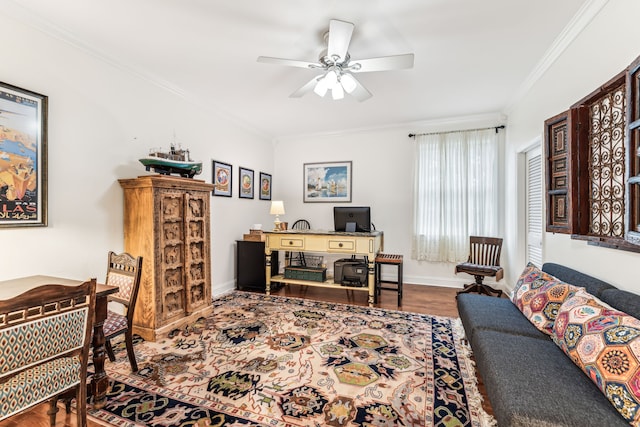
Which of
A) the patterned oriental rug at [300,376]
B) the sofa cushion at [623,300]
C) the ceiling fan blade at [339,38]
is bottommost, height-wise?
the patterned oriental rug at [300,376]

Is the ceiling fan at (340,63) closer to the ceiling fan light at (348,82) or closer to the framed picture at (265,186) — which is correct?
the ceiling fan light at (348,82)

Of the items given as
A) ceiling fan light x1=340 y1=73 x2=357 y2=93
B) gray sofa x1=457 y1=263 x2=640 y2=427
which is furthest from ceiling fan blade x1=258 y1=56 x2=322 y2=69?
gray sofa x1=457 y1=263 x2=640 y2=427

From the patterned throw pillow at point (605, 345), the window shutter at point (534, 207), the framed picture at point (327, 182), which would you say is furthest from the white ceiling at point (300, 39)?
the patterned throw pillow at point (605, 345)

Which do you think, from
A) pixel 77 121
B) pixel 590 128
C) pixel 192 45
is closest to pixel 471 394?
pixel 590 128

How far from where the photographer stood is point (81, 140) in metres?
2.46

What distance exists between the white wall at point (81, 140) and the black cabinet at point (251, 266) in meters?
1.78

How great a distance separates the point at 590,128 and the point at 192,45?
3.26 metres

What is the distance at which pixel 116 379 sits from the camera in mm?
2027

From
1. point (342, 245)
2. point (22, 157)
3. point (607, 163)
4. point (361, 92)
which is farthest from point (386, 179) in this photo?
point (22, 157)

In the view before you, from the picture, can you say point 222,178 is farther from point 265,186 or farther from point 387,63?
point 387,63

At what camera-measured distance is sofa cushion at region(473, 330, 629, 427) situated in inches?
42.6

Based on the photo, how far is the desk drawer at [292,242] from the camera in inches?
157

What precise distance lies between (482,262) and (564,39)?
2753mm

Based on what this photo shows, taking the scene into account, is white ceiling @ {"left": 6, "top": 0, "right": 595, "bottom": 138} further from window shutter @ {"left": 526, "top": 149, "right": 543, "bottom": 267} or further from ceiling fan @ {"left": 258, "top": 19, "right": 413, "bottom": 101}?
window shutter @ {"left": 526, "top": 149, "right": 543, "bottom": 267}
